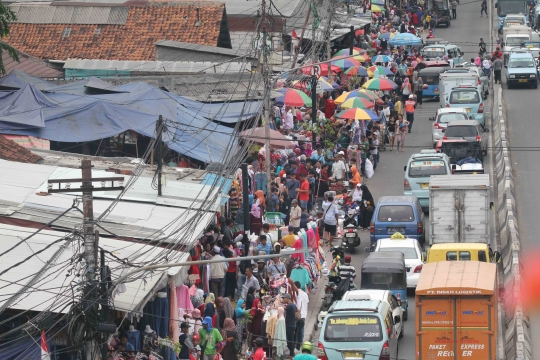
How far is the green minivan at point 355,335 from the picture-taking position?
75.2ft

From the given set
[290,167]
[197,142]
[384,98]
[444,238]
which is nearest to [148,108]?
[197,142]

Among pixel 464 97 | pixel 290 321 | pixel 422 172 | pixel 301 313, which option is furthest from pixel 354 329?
pixel 464 97

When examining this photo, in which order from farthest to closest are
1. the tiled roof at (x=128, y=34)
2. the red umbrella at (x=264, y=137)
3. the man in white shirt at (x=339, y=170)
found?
the tiled roof at (x=128, y=34) < the man in white shirt at (x=339, y=170) < the red umbrella at (x=264, y=137)

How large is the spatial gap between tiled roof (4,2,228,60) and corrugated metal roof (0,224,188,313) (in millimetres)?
24242

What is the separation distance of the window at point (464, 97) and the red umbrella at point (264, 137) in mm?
11615

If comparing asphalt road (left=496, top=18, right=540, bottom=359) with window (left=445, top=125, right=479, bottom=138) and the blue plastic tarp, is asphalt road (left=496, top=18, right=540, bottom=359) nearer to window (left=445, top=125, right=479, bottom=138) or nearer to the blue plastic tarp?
window (left=445, top=125, right=479, bottom=138)

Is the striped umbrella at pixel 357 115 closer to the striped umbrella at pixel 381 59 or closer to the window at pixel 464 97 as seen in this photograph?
the window at pixel 464 97

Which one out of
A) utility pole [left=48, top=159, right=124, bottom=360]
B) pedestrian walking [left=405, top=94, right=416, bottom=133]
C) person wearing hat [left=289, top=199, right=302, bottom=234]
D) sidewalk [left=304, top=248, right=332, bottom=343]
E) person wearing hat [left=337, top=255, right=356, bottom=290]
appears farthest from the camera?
pedestrian walking [left=405, top=94, right=416, bottom=133]

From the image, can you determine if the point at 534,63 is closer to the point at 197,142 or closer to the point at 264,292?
the point at 197,142

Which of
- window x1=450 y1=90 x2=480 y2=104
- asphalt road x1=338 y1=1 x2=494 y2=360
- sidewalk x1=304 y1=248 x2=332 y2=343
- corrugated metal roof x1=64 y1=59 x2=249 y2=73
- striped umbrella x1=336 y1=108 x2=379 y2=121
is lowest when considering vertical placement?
sidewalk x1=304 y1=248 x2=332 y2=343

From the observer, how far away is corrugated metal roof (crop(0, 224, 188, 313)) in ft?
64.5

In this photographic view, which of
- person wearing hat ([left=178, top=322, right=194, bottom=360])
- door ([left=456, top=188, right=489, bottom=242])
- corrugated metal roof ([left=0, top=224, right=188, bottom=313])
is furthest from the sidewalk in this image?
corrugated metal roof ([left=0, top=224, right=188, bottom=313])

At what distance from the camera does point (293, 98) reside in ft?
131

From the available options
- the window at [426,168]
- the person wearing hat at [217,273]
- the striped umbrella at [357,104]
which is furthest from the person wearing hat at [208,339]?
the striped umbrella at [357,104]
